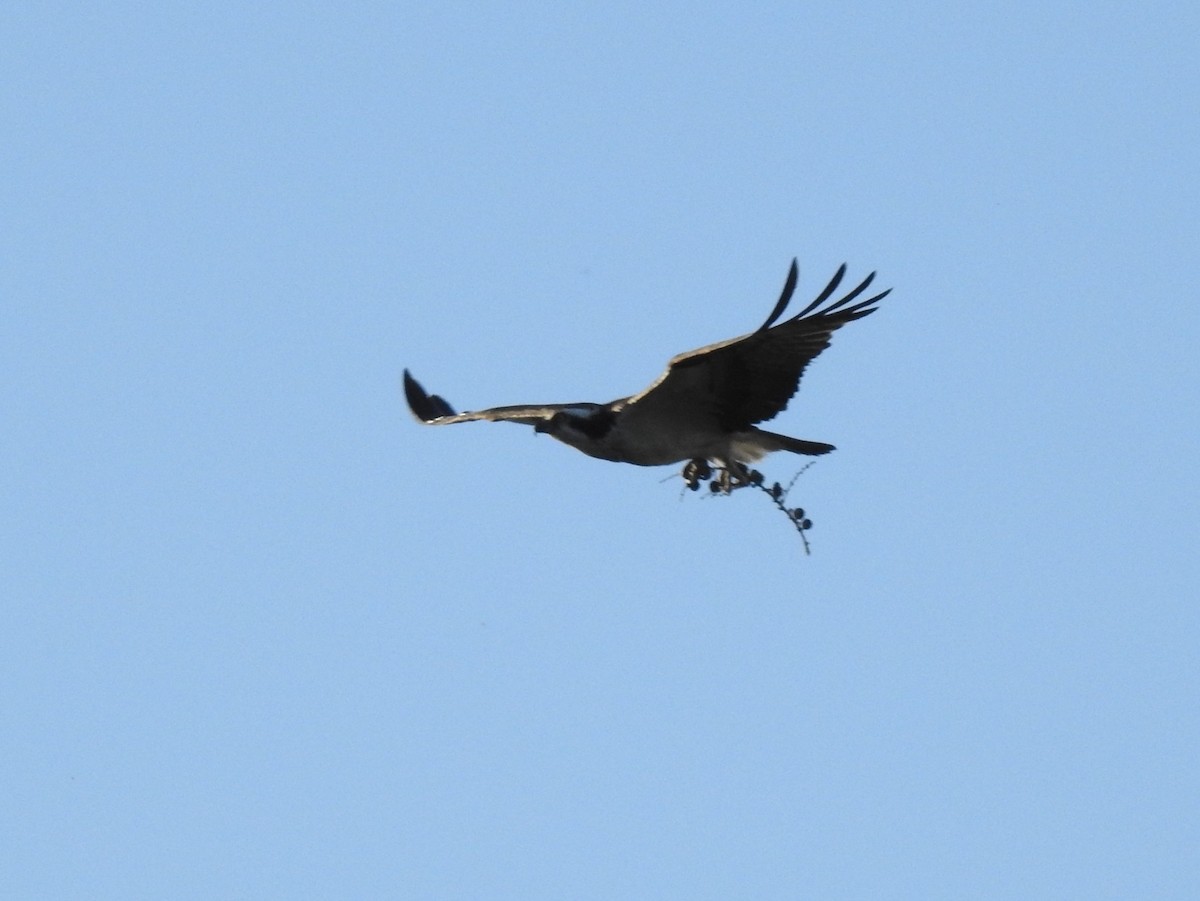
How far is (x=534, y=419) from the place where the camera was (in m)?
18.7

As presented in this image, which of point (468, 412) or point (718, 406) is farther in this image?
point (468, 412)

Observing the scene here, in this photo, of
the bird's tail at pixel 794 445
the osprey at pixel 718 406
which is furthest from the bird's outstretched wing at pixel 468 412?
the bird's tail at pixel 794 445

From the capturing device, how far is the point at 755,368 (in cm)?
1705

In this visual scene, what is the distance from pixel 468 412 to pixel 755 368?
3.89 meters

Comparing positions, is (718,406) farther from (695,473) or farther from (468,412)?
(468,412)

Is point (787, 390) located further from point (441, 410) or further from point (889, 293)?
point (441, 410)

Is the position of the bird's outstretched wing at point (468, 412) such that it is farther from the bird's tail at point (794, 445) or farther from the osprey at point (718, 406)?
the bird's tail at point (794, 445)

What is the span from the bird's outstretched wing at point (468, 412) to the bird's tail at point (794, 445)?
4.55ft

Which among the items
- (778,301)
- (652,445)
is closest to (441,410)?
(652,445)

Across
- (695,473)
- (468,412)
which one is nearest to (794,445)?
(695,473)

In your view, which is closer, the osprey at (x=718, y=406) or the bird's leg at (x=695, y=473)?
the osprey at (x=718, y=406)

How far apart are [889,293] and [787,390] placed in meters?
1.12

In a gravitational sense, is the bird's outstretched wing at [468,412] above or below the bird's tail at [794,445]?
above

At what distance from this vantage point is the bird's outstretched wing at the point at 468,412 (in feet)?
60.3
